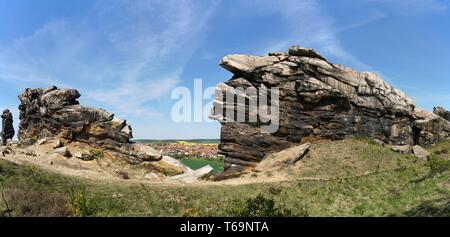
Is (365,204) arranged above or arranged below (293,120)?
below

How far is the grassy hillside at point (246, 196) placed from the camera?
24.7 metres

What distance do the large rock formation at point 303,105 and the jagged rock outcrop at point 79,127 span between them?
557 inches

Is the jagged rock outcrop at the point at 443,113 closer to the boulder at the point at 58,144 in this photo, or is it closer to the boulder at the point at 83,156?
the boulder at the point at 83,156

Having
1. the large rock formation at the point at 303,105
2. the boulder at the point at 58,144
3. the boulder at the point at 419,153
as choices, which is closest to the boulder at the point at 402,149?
the boulder at the point at 419,153

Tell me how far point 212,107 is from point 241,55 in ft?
29.9

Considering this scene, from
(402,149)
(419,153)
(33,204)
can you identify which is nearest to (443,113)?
(419,153)

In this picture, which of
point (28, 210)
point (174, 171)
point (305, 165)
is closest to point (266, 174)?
point (305, 165)

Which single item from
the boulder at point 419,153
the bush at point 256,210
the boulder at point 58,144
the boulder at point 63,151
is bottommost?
the bush at point 256,210

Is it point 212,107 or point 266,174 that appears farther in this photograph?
point 212,107

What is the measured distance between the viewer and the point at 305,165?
4869 cm

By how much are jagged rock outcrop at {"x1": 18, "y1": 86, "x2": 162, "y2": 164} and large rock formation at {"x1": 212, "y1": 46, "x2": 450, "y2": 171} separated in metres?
14.2

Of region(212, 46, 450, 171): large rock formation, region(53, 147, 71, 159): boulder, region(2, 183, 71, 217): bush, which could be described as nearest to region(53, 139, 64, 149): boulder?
region(53, 147, 71, 159): boulder

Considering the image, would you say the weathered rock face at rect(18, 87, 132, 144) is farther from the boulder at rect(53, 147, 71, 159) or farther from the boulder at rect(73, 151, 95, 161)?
the boulder at rect(53, 147, 71, 159)
